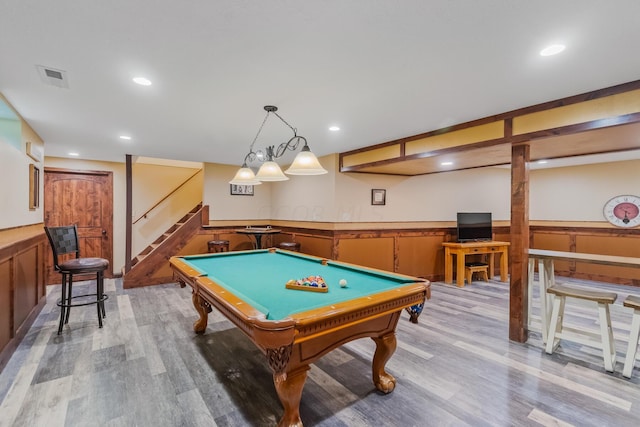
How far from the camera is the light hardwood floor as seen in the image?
76.5 inches

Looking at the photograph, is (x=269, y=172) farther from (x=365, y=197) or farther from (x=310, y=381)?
(x=365, y=197)

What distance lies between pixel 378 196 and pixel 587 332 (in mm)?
3362

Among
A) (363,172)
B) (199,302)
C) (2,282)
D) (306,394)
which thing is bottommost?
(306,394)

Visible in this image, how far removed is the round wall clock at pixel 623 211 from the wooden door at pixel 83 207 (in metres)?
9.66

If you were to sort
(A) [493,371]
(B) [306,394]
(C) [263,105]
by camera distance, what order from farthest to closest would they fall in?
(C) [263,105] < (A) [493,371] < (B) [306,394]

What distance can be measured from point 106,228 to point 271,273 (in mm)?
4943

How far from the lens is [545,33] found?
170 centimetres

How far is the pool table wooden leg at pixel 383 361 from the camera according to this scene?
2.19 metres

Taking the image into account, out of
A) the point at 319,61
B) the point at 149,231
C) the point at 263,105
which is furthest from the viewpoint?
the point at 149,231

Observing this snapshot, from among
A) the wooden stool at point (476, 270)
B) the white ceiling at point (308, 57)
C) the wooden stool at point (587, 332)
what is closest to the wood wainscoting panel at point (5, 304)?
the white ceiling at point (308, 57)

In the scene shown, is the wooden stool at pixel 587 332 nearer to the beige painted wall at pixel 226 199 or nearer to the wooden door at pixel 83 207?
the beige painted wall at pixel 226 199

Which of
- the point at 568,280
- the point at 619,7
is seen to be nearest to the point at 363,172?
the point at 619,7

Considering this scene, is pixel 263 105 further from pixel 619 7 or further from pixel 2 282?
pixel 2 282

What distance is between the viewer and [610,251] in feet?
18.6
